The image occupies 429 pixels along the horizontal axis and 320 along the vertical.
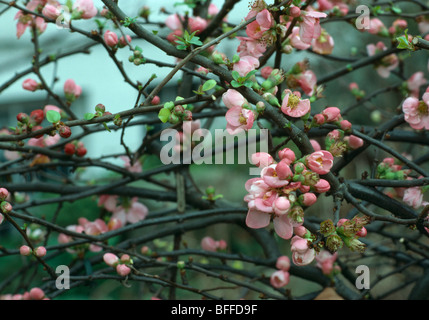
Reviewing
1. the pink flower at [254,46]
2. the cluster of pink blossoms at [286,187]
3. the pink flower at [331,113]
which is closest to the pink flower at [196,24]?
the pink flower at [254,46]

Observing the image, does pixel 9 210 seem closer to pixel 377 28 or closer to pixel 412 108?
pixel 412 108

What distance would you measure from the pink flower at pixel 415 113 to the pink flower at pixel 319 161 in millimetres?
280

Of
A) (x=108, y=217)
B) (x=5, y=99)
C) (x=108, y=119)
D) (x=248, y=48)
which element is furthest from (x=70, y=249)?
(x=5, y=99)

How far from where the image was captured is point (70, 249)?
3.84 ft

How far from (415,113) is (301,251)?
377 millimetres

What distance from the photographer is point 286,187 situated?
657 millimetres

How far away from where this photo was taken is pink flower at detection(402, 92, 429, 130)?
0.87 meters

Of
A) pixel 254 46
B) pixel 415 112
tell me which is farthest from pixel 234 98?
pixel 415 112

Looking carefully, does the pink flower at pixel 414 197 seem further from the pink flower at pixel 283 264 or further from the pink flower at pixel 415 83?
the pink flower at pixel 415 83

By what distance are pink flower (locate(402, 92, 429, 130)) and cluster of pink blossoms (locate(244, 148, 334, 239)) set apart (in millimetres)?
288

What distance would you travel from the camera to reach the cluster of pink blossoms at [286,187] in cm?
65

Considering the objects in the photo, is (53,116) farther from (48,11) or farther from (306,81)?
(306,81)

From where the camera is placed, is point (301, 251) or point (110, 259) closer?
point (301, 251)

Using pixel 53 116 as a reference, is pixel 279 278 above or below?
below
